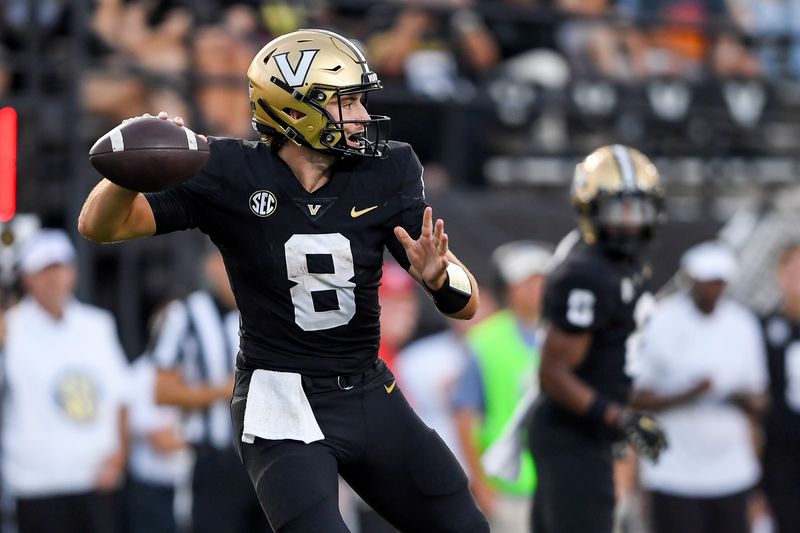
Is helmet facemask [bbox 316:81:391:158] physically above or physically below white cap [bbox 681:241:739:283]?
above

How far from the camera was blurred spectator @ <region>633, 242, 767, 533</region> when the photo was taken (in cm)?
815

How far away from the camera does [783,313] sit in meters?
9.16

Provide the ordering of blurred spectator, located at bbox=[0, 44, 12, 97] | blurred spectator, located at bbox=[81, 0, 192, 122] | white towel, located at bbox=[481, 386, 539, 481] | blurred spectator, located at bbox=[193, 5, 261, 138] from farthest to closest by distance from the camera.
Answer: blurred spectator, located at bbox=[193, 5, 261, 138], blurred spectator, located at bbox=[81, 0, 192, 122], blurred spectator, located at bbox=[0, 44, 12, 97], white towel, located at bbox=[481, 386, 539, 481]

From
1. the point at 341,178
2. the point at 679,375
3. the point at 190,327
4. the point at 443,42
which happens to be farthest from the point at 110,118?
the point at 341,178

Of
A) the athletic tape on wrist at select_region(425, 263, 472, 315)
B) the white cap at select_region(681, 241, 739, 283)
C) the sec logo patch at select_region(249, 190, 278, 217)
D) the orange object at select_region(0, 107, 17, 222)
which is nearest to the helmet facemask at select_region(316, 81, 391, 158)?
the sec logo patch at select_region(249, 190, 278, 217)

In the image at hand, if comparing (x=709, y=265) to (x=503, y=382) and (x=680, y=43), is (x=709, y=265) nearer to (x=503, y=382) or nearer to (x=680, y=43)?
(x=503, y=382)

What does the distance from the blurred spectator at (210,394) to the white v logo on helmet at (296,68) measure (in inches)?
119

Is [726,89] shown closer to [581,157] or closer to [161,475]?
[581,157]

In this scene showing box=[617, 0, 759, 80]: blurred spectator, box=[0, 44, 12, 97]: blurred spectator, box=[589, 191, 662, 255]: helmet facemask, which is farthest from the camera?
box=[617, 0, 759, 80]: blurred spectator

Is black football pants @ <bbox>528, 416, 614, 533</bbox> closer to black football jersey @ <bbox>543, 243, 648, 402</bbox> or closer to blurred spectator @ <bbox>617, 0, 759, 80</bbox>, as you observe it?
black football jersey @ <bbox>543, 243, 648, 402</bbox>

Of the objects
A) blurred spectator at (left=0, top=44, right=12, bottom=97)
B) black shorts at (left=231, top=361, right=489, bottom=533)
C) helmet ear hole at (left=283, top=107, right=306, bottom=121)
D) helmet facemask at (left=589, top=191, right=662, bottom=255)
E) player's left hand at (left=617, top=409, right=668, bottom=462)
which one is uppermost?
blurred spectator at (left=0, top=44, right=12, bottom=97)

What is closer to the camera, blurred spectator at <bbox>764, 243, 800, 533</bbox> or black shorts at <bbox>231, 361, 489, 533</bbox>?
black shorts at <bbox>231, 361, 489, 533</bbox>

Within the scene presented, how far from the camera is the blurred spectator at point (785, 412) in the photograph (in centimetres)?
884

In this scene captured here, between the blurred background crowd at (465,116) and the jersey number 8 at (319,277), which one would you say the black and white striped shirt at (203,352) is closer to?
the blurred background crowd at (465,116)
